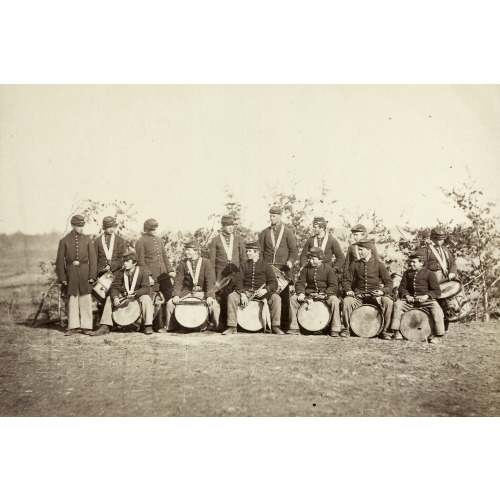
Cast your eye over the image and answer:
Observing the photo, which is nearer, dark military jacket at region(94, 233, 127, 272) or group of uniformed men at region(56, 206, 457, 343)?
group of uniformed men at region(56, 206, 457, 343)

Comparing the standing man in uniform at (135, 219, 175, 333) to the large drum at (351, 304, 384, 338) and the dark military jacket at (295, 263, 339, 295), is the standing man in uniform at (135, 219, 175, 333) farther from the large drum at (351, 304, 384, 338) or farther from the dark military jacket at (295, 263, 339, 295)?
the large drum at (351, 304, 384, 338)

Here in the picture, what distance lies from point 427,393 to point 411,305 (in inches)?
35.7

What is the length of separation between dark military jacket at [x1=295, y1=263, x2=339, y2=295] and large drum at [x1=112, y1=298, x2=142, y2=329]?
1.74m

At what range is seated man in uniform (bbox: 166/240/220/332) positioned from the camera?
527cm

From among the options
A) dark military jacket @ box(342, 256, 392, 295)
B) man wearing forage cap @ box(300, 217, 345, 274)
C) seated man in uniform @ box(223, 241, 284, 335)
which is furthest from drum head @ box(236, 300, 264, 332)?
dark military jacket @ box(342, 256, 392, 295)

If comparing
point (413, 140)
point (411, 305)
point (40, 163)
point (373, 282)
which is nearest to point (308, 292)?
point (373, 282)

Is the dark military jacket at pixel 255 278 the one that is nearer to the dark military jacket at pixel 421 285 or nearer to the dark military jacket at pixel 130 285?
the dark military jacket at pixel 130 285

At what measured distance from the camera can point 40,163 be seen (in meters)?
5.20

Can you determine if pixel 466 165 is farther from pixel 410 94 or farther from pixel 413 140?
pixel 410 94

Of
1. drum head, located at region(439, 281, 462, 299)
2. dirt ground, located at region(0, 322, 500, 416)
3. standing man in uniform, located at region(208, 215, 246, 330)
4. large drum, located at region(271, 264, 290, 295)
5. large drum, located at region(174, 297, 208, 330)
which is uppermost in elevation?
standing man in uniform, located at region(208, 215, 246, 330)

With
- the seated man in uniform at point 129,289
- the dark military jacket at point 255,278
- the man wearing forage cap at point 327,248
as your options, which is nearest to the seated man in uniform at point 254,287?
the dark military jacket at point 255,278

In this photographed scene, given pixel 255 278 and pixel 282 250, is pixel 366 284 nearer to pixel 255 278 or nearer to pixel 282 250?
pixel 282 250

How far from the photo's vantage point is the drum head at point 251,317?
5.25 m

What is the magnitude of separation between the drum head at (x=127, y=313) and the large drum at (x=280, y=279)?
4.99 feet
